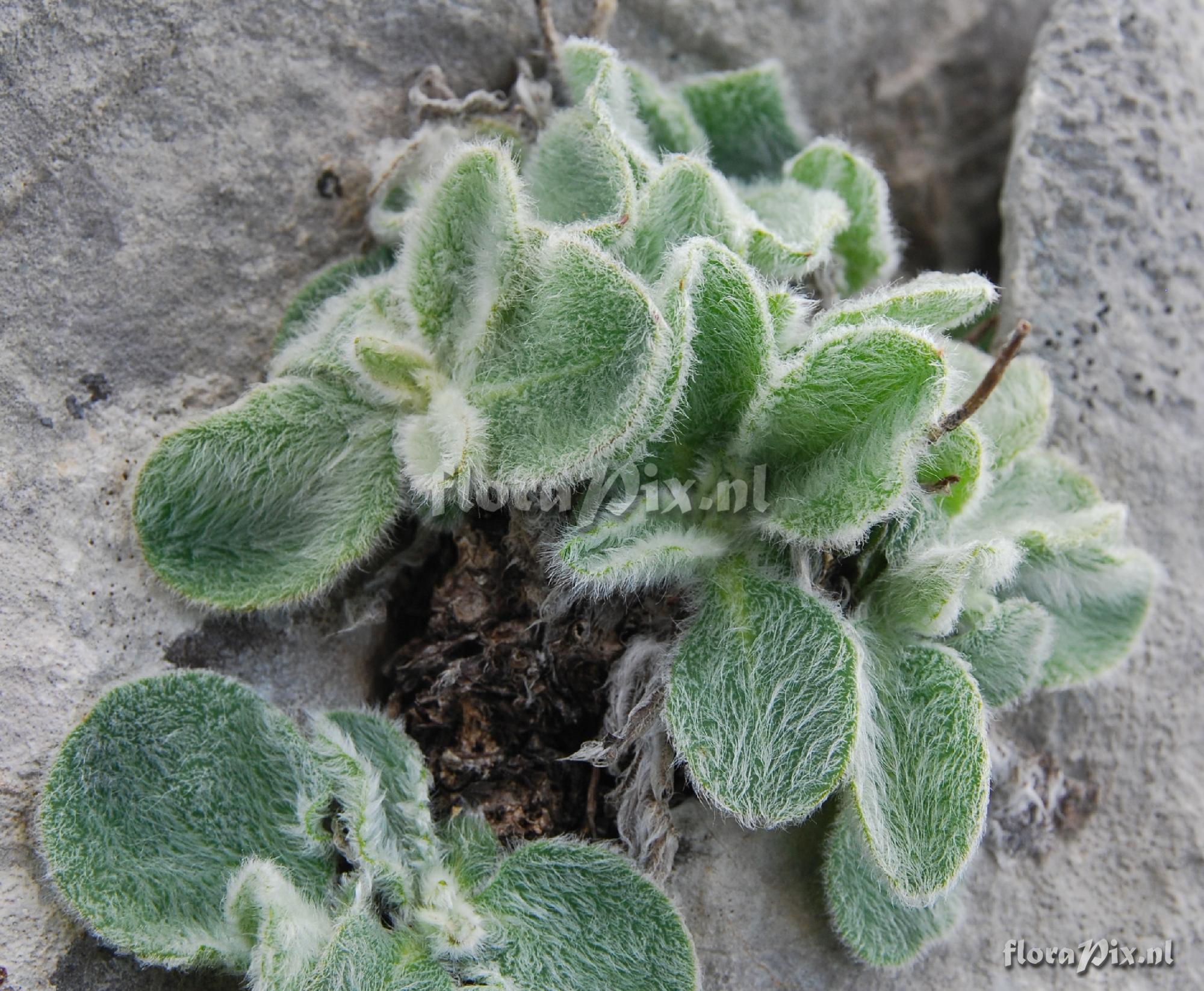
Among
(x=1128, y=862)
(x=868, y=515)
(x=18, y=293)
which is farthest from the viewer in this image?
(x=1128, y=862)

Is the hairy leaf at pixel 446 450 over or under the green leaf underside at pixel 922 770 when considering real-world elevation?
over

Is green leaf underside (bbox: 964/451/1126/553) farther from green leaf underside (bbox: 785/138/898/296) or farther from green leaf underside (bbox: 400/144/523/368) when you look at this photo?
green leaf underside (bbox: 400/144/523/368)

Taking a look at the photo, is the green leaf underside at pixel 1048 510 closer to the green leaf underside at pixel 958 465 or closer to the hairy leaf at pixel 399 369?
the green leaf underside at pixel 958 465

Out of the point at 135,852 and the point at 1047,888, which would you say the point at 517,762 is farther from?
the point at 1047,888

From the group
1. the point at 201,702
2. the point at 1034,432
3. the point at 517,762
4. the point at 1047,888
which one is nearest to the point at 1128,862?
the point at 1047,888

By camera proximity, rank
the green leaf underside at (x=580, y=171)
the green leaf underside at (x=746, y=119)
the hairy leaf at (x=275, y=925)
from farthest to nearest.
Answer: the green leaf underside at (x=746, y=119) → the green leaf underside at (x=580, y=171) → the hairy leaf at (x=275, y=925)

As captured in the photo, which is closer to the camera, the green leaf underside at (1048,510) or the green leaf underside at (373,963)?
the green leaf underside at (373,963)

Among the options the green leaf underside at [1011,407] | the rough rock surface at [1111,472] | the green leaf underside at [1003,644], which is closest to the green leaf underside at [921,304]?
the green leaf underside at [1011,407]
